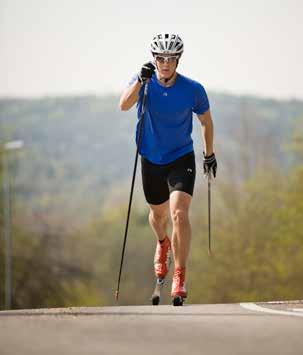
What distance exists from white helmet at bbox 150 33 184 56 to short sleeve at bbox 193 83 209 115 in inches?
14.0

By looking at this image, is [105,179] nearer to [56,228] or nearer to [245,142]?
[245,142]

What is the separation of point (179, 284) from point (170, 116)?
147 centimetres

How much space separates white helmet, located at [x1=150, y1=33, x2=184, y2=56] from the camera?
11719mm

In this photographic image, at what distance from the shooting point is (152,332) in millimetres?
8531

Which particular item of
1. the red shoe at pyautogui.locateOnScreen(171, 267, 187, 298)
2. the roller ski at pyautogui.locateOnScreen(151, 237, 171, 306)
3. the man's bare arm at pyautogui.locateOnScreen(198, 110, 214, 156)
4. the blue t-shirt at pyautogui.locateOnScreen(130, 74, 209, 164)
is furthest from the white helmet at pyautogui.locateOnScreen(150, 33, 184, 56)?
the roller ski at pyautogui.locateOnScreen(151, 237, 171, 306)

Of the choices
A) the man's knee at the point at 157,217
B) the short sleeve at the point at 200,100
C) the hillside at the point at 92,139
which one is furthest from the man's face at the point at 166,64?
the hillside at the point at 92,139

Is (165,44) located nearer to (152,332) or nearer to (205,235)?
(152,332)

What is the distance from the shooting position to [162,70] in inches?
464

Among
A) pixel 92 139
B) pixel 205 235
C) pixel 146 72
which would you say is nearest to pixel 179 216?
pixel 146 72

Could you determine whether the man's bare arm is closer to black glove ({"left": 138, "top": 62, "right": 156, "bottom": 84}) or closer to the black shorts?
the black shorts

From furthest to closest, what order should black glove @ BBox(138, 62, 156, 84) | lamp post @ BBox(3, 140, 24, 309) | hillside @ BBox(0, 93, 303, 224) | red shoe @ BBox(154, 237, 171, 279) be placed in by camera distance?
hillside @ BBox(0, 93, 303, 224) → lamp post @ BBox(3, 140, 24, 309) → red shoe @ BBox(154, 237, 171, 279) → black glove @ BBox(138, 62, 156, 84)

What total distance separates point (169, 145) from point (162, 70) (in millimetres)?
705

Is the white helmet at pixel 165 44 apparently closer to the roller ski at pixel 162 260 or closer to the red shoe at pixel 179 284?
the red shoe at pixel 179 284

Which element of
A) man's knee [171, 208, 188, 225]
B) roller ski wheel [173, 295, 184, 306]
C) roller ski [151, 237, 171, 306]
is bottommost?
roller ski wheel [173, 295, 184, 306]
